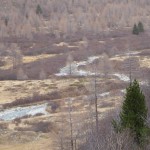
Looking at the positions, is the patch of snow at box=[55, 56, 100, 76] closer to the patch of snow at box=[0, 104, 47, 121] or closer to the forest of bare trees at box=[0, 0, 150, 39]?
the patch of snow at box=[0, 104, 47, 121]

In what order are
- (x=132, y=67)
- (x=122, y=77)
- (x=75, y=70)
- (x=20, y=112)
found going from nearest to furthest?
1. (x=20, y=112)
2. (x=122, y=77)
3. (x=132, y=67)
4. (x=75, y=70)

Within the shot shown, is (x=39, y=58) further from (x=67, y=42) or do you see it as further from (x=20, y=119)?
(x=20, y=119)

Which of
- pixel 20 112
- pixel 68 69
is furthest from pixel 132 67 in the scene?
pixel 20 112

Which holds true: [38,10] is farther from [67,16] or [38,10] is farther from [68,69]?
[68,69]

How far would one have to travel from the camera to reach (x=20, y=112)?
61.9 metres

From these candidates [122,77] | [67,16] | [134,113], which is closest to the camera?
[134,113]

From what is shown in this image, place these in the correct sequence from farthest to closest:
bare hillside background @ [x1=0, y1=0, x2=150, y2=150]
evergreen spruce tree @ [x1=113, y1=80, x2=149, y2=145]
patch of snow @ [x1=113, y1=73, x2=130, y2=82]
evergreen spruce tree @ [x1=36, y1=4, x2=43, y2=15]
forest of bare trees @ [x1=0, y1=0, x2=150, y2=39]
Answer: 1. evergreen spruce tree @ [x1=36, y1=4, x2=43, y2=15]
2. forest of bare trees @ [x1=0, y1=0, x2=150, y2=39]
3. patch of snow @ [x1=113, y1=73, x2=130, y2=82]
4. bare hillside background @ [x1=0, y1=0, x2=150, y2=150]
5. evergreen spruce tree @ [x1=113, y1=80, x2=149, y2=145]

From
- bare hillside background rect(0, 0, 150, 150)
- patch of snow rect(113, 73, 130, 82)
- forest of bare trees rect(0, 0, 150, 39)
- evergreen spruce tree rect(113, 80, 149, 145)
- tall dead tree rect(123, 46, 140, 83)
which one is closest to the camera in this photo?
evergreen spruce tree rect(113, 80, 149, 145)

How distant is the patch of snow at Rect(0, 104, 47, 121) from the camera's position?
59969mm

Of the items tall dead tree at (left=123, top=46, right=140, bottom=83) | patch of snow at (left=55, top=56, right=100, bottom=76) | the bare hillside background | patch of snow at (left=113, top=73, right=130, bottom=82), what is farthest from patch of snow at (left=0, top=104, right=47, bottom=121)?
patch of snow at (left=55, top=56, right=100, bottom=76)

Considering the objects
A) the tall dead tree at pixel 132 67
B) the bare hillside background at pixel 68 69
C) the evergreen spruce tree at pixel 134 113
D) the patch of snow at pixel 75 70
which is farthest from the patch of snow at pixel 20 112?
the evergreen spruce tree at pixel 134 113

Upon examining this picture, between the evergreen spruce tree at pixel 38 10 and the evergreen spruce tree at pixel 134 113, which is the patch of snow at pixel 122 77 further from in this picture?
the evergreen spruce tree at pixel 38 10

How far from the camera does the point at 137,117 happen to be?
80.9 ft

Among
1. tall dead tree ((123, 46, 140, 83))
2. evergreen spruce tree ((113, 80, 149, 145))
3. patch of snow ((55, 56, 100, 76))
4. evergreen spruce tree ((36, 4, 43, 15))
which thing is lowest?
patch of snow ((55, 56, 100, 76))
